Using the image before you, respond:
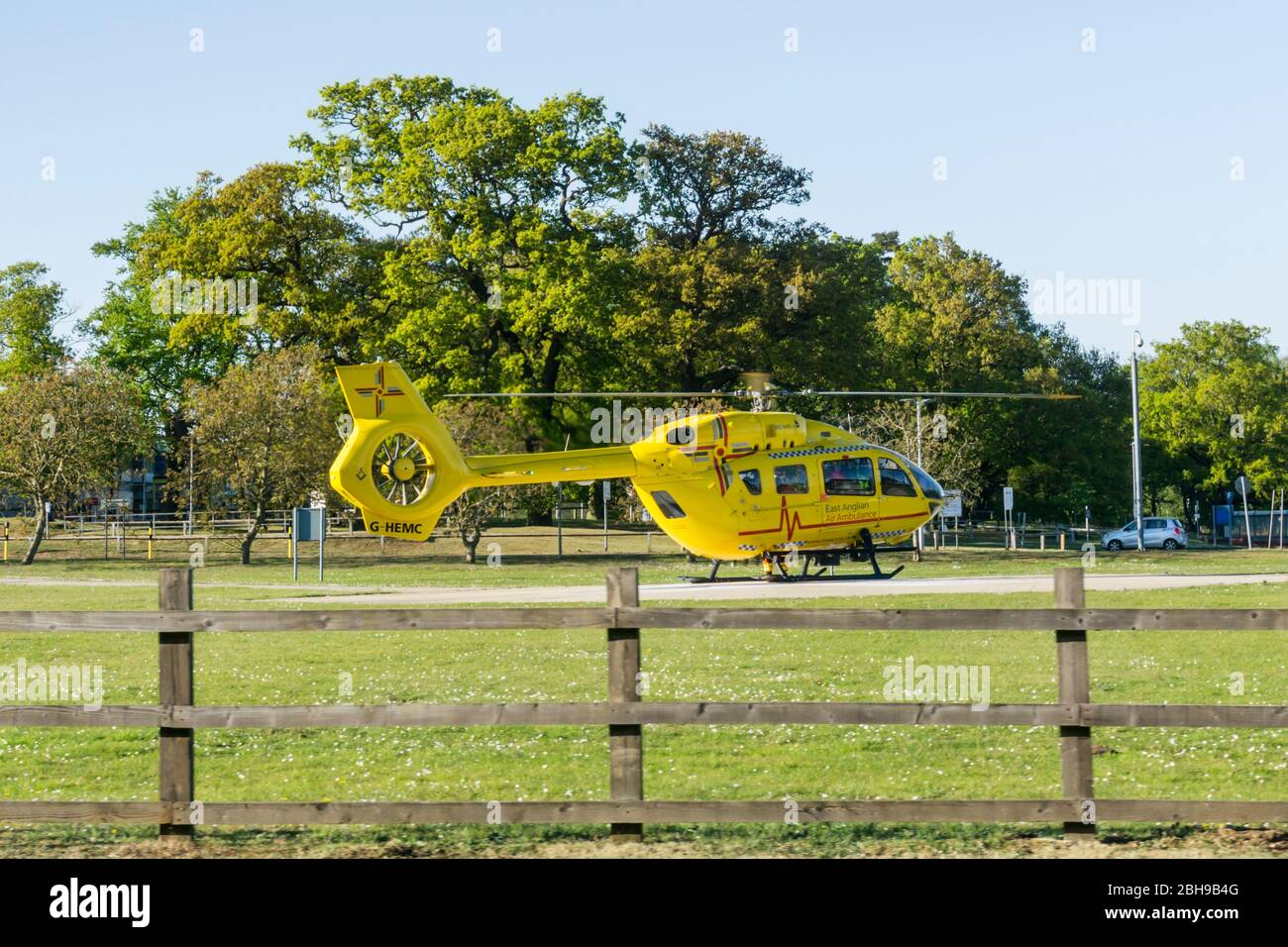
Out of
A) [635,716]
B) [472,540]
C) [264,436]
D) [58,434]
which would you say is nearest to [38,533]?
[58,434]

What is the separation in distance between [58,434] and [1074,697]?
Answer: 181ft

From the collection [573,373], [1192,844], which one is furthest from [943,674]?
[573,373]

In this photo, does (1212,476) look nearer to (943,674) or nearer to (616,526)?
(616,526)

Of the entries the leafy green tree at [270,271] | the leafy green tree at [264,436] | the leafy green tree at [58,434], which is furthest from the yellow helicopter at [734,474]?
the leafy green tree at [270,271]

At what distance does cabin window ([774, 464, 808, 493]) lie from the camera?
2933 cm

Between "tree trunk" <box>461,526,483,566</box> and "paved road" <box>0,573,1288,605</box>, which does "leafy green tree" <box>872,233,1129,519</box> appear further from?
"paved road" <box>0,573,1288,605</box>

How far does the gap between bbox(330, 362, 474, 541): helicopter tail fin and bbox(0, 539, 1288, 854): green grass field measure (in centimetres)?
331

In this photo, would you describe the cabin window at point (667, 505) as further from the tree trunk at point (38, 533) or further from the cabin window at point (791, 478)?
the tree trunk at point (38, 533)

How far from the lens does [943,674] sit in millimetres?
15625

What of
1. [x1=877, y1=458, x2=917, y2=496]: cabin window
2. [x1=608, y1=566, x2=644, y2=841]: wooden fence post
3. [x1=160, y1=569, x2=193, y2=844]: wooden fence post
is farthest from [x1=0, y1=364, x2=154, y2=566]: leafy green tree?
[x1=608, y1=566, x2=644, y2=841]: wooden fence post

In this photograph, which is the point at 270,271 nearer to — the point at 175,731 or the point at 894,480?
the point at 894,480

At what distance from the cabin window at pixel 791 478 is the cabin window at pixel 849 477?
0.52 meters

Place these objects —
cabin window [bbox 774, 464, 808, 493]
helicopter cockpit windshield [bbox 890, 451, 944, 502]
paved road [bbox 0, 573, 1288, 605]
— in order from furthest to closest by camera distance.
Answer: helicopter cockpit windshield [bbox 890, 451, 944, 502]
paved road [bbox 0, 573, 1288, 605]
cabin window [bbox 774, 464, 808, 493]

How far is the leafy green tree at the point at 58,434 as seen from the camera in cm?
5612
